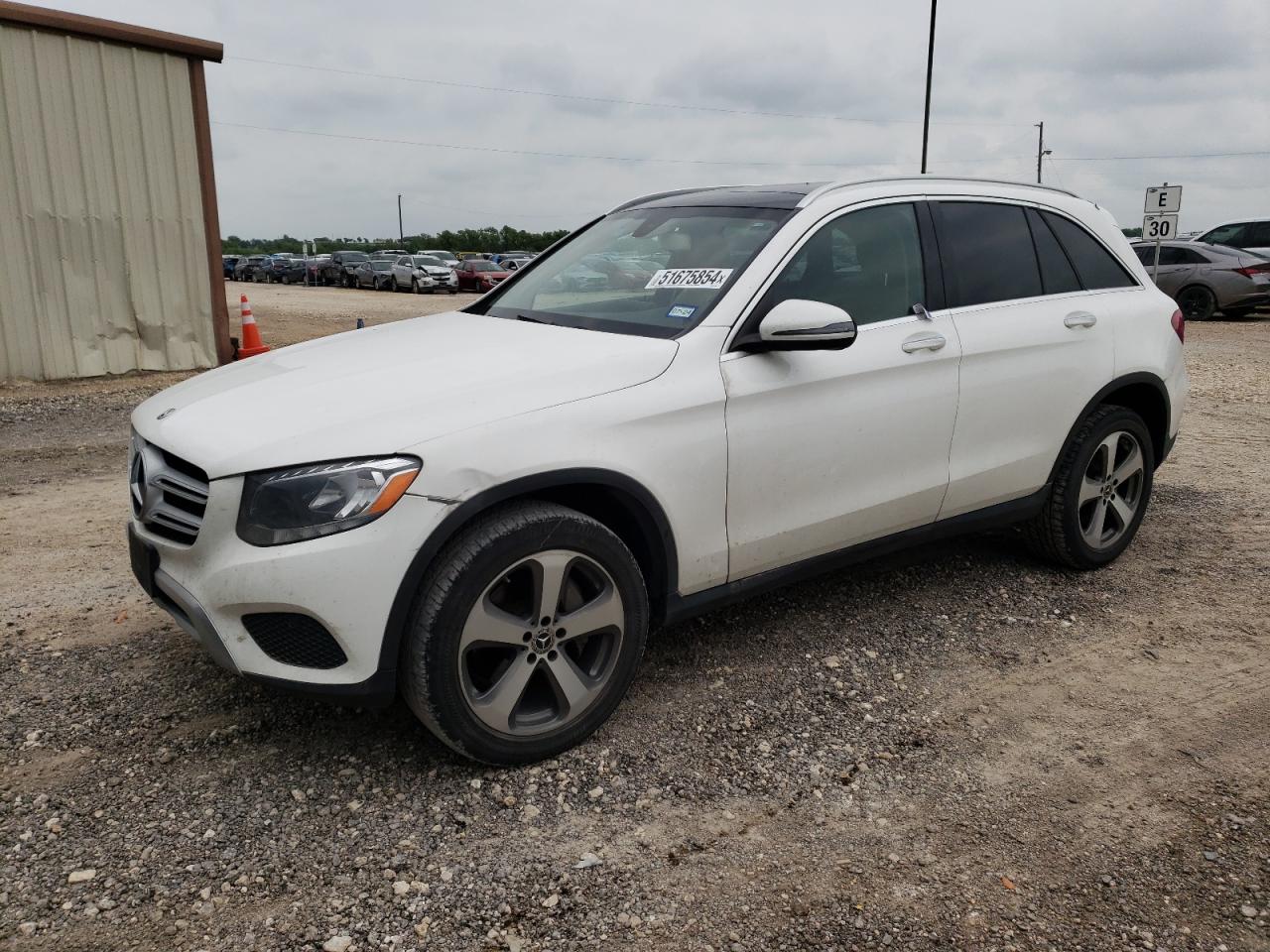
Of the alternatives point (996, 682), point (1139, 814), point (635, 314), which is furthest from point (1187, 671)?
point (635, 314)

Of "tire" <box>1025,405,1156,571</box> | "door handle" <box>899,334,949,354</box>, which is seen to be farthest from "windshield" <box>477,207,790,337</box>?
"tire" <box>1025,405,1156,571</box>

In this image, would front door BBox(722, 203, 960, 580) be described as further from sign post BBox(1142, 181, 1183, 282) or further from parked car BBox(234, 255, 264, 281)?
parked car BBox(234, 255, 264, 281)

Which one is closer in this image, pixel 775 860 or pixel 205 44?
pixel 775 860

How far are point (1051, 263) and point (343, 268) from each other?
4021 centimetres

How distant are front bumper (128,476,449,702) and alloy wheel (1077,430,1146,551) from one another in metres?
3.20

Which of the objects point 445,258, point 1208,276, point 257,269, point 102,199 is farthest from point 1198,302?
point 257,269

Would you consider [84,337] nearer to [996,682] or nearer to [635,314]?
[635,314]

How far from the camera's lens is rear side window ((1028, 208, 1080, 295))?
4.40 metres

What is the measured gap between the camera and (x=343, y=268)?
41.4 metres

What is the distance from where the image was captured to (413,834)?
277cm

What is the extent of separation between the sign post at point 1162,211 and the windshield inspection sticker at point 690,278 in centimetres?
1579

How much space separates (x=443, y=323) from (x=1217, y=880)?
309 cm

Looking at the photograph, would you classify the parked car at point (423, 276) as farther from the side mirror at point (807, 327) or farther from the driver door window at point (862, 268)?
the side mirror at point (807, 327)

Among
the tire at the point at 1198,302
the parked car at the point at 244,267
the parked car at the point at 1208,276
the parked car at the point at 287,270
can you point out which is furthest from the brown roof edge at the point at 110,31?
the parked car at the point at 244,267
